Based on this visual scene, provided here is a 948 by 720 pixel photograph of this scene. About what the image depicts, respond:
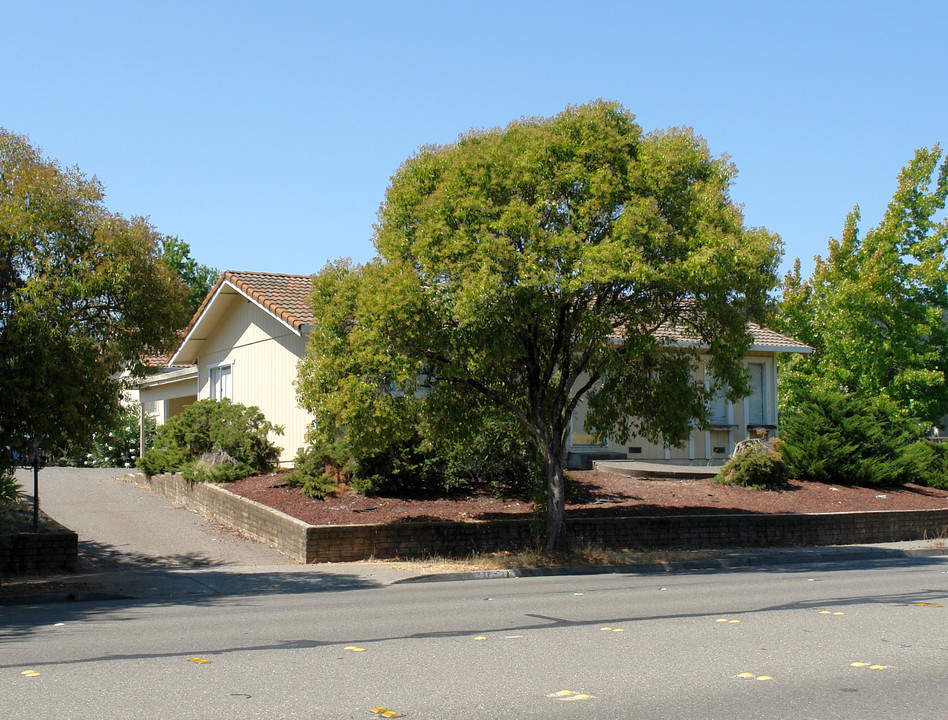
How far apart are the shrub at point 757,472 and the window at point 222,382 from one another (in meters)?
13.3

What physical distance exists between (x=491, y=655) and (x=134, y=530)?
12650 millimetres

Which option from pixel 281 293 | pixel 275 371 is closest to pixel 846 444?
pixel 275 371

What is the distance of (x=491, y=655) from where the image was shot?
26.5ft

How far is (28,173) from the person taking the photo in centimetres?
1266

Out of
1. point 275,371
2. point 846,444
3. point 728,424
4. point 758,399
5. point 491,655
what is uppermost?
point 275,371

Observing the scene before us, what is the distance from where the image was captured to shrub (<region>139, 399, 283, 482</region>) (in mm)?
21344

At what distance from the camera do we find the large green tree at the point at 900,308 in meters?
27.5

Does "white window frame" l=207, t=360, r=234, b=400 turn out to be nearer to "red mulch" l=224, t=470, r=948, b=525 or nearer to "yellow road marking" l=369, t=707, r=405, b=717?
"red mulch" l=224, t=470, r=948, b=525

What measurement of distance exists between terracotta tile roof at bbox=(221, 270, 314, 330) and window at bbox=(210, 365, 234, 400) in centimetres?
292

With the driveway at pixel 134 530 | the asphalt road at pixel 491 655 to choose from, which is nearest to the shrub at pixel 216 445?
the driveway at pixel 134 530

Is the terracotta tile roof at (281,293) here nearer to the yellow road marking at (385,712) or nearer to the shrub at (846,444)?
the shrub at (846,444)

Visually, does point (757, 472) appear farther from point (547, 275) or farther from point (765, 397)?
point (547, 275)

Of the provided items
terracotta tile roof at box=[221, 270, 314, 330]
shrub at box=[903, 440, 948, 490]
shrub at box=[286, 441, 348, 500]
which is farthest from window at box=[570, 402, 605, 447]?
shrub at box=[903, 440, 948, 490]

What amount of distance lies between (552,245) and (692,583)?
5492 mm
